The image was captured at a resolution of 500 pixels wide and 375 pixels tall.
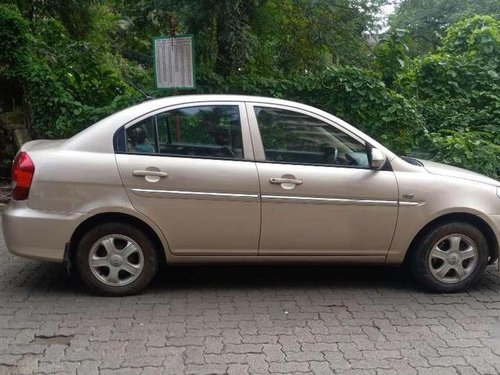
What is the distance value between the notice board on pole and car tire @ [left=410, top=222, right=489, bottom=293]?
3809mm

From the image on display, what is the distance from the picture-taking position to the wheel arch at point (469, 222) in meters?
4.69

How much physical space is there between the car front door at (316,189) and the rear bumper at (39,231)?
1.49 meters

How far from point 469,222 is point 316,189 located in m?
1.35

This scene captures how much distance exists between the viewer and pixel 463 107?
30.5 ft

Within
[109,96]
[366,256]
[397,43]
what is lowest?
[366,256]

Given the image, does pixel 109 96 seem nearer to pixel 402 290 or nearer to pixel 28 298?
pixel 28 298

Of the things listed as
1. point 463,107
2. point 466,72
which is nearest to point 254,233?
point 463,107

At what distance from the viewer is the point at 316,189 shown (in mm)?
4480

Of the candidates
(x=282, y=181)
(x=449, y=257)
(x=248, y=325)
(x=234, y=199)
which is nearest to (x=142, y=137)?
(x=234, y=199)

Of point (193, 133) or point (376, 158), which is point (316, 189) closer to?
point (376, 158)

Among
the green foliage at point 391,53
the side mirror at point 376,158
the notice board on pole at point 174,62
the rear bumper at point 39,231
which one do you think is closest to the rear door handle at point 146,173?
the rear bumper at point 39,231

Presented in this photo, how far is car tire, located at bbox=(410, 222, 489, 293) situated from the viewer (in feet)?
15.3

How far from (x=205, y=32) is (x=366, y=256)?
4446 millimetres

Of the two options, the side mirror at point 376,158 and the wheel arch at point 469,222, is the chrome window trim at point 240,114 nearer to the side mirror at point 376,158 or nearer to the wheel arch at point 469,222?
the side mirror at point 376,158
